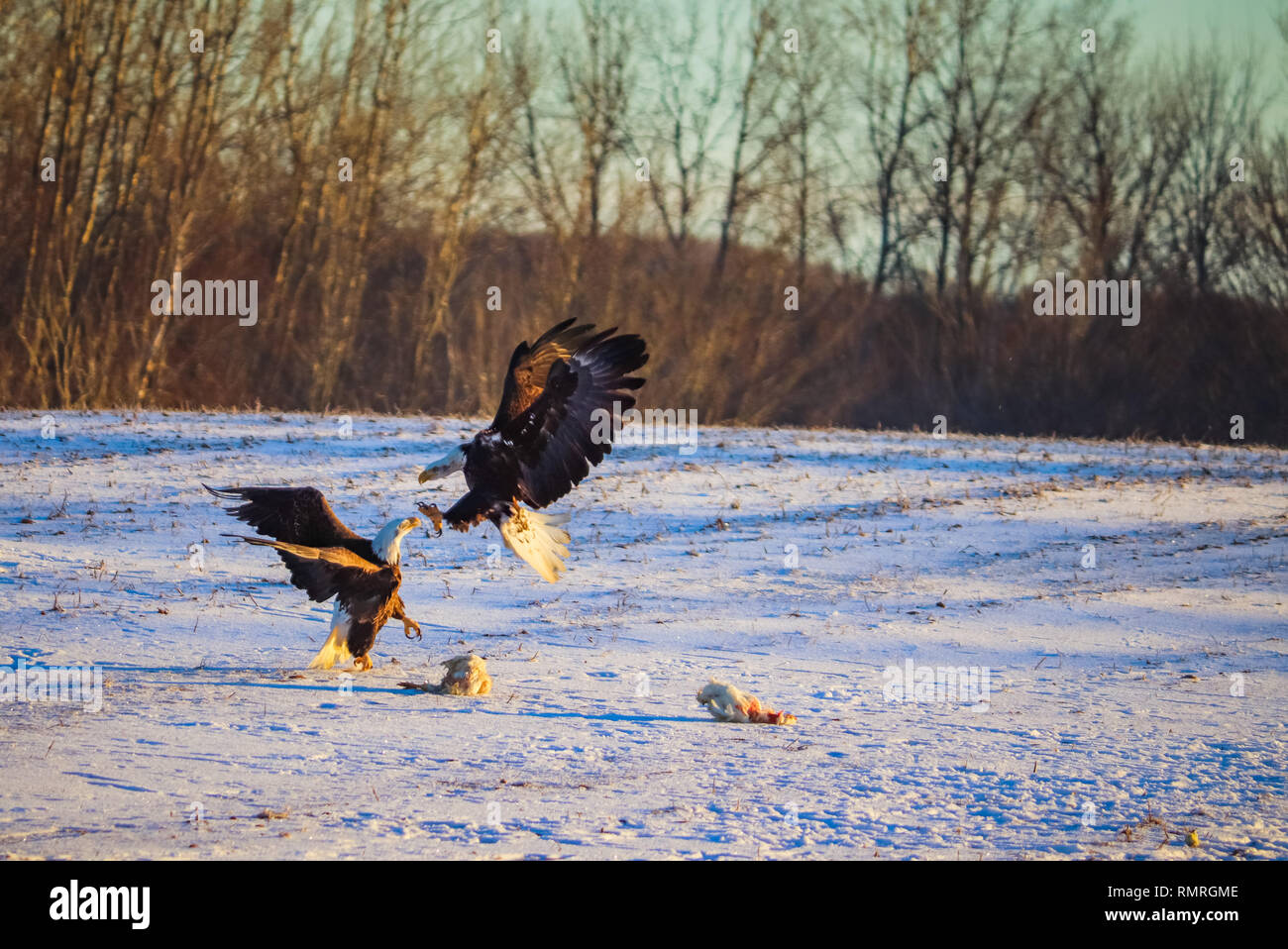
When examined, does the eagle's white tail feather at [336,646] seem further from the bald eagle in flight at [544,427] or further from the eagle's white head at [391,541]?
the bald eagle in flight at [544,427]

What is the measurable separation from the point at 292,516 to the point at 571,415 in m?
1.90

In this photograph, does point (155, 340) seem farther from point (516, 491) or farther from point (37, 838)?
point (37, 838)

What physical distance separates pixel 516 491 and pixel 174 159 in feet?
75.4

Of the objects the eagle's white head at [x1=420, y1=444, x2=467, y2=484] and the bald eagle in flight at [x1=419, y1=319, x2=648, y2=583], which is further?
the bald eagle in flight at [x1=419, y1=319, x2=648, y2=583]

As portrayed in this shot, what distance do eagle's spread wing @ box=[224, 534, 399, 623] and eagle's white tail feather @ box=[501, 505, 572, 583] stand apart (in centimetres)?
98

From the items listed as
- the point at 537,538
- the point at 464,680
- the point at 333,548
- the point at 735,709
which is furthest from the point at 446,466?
the point at 735,709

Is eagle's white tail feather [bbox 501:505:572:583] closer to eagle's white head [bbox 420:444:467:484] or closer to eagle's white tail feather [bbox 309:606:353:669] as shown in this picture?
eagle's white head [bbox 420:444:467:484]

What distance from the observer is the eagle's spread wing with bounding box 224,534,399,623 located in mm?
8117

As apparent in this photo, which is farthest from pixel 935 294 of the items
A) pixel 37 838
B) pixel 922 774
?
pixel 37 838

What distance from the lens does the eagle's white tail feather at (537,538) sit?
355 inches

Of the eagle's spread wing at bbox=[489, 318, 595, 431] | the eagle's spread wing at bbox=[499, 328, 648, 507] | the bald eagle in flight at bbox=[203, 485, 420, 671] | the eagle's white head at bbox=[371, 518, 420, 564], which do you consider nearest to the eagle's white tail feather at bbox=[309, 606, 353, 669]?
the bald eagle in flight at bbox=[203, 485, 420, 671]

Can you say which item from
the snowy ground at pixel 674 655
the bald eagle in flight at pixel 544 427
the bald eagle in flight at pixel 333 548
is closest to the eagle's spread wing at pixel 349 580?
the bald eagle in flight at pixel 333 548

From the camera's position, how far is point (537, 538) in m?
9.16

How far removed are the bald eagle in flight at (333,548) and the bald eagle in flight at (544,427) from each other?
2.01ft
